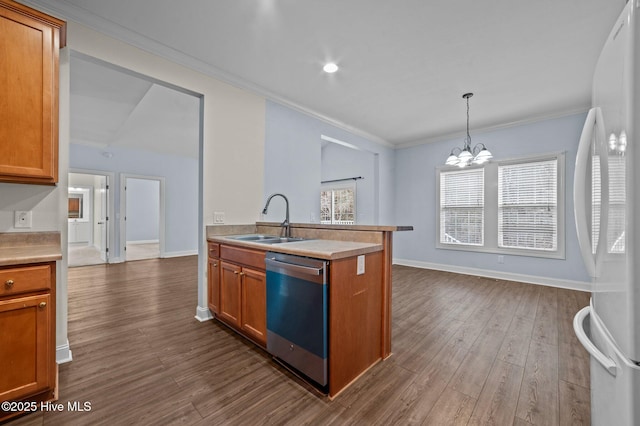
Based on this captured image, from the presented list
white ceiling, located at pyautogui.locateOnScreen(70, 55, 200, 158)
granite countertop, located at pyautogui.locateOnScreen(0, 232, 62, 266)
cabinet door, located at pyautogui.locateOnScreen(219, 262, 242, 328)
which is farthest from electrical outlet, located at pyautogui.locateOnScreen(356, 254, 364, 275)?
white ceiling, located at pyautogui.locateOnScreen(70, 55, 200, 158)

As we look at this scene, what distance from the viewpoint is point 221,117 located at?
10.2 feet

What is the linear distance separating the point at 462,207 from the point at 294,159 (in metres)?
3.53

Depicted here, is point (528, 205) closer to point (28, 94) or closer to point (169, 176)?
point (28, 94)

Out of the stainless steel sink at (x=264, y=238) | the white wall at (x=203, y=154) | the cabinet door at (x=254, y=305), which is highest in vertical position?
the white wall at (x=203, y=154)

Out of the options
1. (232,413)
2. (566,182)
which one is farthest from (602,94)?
(566,182)

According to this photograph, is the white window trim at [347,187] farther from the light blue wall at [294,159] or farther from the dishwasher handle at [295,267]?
the dishwasher handle at [295,267]

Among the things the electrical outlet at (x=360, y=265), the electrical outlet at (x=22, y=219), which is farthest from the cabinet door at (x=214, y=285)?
the electrical outlet at (x=360, y=265)

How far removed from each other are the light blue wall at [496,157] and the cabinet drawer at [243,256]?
4440 millimetres

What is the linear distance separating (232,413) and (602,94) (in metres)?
2.29

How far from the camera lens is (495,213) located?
16.0ft

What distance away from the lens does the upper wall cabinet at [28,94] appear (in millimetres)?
1635

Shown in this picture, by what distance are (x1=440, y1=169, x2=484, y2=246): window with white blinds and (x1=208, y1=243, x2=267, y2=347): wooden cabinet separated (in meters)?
4.51

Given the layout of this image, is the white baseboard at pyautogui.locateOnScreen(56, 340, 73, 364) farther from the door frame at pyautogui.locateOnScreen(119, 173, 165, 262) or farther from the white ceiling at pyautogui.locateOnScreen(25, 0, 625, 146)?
the door frame at pyautogui.locateOnScreen(119, 173, 165, 262)

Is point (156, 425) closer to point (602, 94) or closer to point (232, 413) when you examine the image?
point (232, 413)
